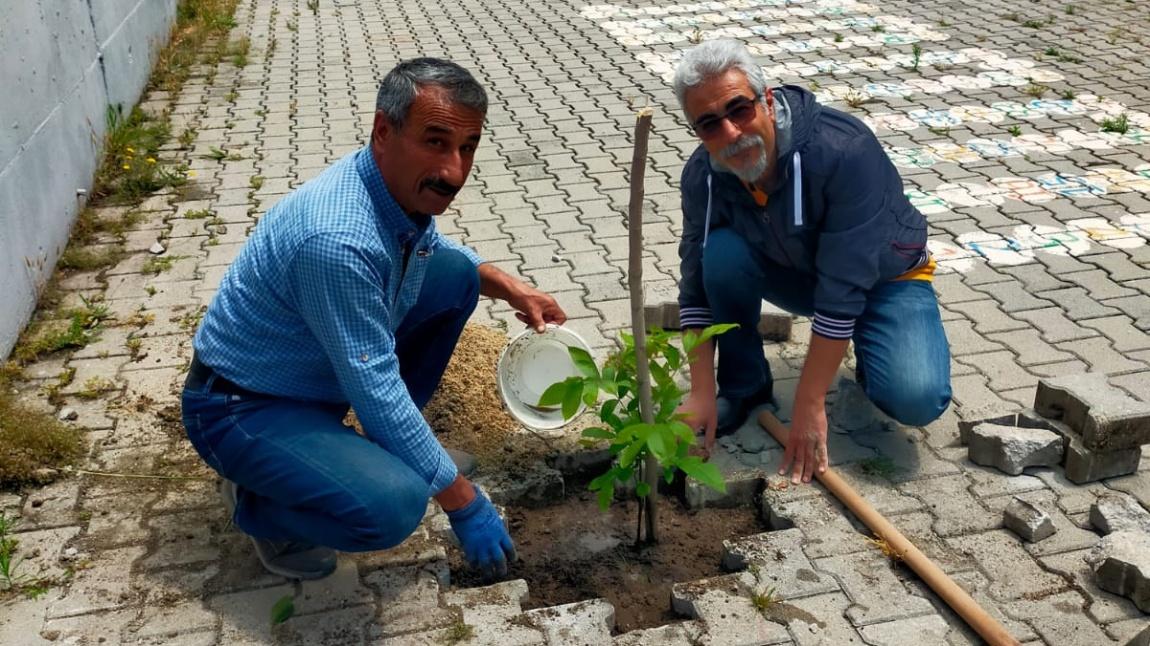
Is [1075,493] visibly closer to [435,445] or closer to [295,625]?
[435,445]

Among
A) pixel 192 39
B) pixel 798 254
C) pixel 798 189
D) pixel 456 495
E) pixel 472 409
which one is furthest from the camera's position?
pixel 192 39

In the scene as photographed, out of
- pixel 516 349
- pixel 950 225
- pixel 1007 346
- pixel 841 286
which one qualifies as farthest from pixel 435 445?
pixel 950 225

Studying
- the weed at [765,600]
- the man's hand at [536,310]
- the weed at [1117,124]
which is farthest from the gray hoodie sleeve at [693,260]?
the weed at [1117,124]

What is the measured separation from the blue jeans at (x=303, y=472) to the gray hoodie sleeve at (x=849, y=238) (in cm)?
144

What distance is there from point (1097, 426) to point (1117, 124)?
4.24m

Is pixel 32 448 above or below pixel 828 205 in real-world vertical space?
below

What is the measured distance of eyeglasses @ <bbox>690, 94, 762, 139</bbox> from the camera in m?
3.26

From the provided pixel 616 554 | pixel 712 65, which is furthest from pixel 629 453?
pixel 712 65

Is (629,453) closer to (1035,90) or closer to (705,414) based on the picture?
(705,414)

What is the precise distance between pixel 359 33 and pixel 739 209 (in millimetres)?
7580

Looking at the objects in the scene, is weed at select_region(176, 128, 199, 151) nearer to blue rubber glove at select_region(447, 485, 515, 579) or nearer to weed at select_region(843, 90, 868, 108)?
weed at select_region(843, 90, 868, 108)

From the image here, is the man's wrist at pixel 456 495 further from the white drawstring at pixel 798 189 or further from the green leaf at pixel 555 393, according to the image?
the white drawstring at pixel 798 189

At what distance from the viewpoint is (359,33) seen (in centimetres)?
1041

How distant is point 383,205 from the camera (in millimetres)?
2863
